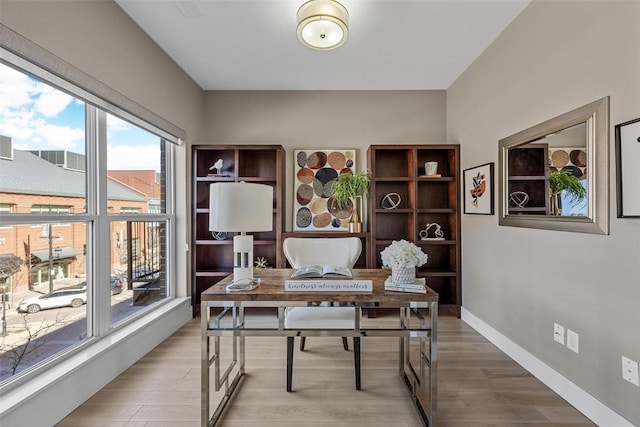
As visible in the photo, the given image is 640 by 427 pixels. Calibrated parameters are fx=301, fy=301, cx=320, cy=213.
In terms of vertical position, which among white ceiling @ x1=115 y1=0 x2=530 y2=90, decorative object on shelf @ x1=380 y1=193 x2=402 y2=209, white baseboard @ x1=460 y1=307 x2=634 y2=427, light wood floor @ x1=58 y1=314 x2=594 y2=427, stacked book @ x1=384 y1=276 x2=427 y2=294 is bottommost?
light wood floor @ x1=58 y1=314 x2=594 y2=427

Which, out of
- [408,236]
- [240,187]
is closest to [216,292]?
[240,187]

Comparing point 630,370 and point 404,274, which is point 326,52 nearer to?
point 404,274

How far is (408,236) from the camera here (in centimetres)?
364

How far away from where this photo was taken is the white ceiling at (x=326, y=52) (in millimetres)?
2242

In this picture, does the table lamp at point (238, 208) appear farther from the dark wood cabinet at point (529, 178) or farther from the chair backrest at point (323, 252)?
the dark wood cabinet at point (529, 178)

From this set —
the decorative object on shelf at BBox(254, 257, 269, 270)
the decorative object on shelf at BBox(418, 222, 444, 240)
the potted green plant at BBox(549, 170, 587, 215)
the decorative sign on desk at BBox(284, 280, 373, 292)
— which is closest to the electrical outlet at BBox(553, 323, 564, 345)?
the potted green plant at BBox(549, 170, 587, 215)

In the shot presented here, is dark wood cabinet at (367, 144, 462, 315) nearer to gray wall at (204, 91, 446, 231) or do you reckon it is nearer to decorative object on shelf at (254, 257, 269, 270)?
gray wall at (204, 91, 446, 231)

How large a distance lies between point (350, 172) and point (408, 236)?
105cm

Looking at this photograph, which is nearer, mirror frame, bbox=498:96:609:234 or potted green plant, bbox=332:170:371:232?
mirror frame, bbox=498:96:609:234

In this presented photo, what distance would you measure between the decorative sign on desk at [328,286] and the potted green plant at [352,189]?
5.94ft

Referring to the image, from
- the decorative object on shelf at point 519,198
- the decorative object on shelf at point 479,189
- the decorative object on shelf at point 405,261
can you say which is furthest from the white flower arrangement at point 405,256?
the decorative object on shelf at point 479,189

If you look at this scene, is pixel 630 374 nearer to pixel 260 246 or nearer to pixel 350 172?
pixel 350 172

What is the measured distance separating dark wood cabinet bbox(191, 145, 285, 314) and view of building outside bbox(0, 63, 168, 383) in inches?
34.5

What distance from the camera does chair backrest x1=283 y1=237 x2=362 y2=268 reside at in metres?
2.58
